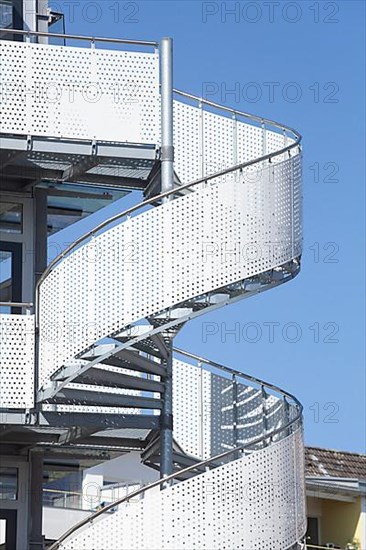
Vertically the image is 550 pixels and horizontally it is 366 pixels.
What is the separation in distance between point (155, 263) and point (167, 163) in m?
1.77

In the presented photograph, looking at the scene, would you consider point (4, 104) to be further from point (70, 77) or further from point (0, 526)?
point (0, 526)

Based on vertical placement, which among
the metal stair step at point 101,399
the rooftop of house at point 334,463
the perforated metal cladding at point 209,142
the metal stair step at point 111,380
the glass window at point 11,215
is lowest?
the rooftop of house at point 334,463

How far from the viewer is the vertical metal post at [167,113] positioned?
59.9ft

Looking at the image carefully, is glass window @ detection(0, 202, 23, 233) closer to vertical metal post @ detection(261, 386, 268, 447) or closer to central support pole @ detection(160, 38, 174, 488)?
central support pole @ detection(160, 38, 174, 488)

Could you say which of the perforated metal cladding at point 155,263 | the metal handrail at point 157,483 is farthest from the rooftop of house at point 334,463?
the perforated metal cladding at point 155,263

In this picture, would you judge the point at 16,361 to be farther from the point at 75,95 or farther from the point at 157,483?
the point at 75,95

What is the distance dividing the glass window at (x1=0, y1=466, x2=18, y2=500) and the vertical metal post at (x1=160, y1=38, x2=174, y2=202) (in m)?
4.87

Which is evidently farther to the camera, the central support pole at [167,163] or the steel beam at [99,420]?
the central support pole at [167,163]

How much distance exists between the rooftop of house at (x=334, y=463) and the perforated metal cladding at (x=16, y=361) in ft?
42.3

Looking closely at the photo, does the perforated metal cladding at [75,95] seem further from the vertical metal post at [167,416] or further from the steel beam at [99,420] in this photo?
the steel beam at [99,420]

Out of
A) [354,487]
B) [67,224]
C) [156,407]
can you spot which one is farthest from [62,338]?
[354,487]

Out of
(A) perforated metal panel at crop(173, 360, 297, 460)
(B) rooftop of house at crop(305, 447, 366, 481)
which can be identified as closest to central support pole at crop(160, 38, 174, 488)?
(A) perforated metal panel at crop(173, 360, 297, 460)

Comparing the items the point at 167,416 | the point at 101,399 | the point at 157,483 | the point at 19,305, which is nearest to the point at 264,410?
the point at 167,416

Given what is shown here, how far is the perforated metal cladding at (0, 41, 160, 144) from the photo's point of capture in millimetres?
18125
